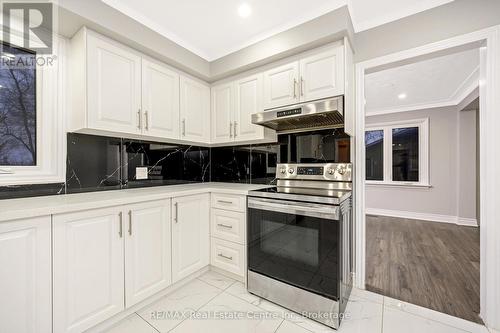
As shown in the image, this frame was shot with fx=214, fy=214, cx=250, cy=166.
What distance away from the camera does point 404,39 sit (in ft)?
5.81

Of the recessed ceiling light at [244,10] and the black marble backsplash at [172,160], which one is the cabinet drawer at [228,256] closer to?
the black marble backsplash at [172,160]

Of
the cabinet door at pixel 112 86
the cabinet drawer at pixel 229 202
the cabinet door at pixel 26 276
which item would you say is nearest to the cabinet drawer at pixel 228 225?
the cabinet drawer at pixel 229 202

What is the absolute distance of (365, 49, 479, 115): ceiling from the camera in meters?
2.72

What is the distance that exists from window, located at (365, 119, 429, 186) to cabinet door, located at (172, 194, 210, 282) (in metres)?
4.18

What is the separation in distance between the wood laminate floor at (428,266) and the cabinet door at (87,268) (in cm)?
216

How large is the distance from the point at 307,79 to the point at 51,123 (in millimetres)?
2121

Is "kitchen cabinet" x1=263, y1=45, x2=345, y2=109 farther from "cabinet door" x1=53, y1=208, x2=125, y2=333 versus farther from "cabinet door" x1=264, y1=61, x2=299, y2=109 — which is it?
"cabinet door" x1=53, y1=208, x2=125, y2=333

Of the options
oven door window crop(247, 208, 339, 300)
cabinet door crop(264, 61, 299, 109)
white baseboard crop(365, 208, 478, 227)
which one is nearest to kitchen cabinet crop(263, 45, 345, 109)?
cabinet door crop(264, 61, 299, 109)

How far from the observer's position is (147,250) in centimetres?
167

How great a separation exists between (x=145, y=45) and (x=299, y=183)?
74.3 inches

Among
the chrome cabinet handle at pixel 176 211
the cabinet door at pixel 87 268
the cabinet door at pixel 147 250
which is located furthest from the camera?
the chrome cabinet handle at pixel 176 211

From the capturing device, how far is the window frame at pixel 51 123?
5.29 feet

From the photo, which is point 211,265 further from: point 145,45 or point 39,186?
point 145,45

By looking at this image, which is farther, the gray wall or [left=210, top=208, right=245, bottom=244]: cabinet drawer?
[left=210, top=208, right=245, bottom=244]: cabinet drawer
